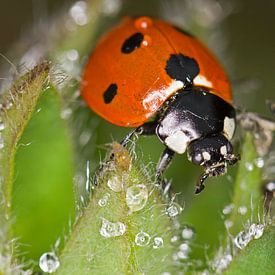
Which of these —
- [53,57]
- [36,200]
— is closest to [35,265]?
[36,200]

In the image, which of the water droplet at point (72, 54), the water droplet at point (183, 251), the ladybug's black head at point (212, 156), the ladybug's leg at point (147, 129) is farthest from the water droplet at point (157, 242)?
the water droplet at point (72, 54)

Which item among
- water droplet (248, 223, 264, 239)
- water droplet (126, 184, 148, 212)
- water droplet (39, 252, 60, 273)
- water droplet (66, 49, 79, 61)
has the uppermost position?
water droplet (126, 184, 148, 212)

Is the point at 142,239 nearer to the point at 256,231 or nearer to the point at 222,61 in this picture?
the point at 256,231

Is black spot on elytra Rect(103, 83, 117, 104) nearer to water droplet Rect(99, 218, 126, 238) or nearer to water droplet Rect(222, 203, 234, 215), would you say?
water droplet Rect(222, 203, 234, 215)

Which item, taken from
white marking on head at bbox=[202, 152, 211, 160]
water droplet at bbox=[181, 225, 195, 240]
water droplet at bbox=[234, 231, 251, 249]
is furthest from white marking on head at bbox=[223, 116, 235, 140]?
water droplet at bbox=[234, 231, 251, 249]

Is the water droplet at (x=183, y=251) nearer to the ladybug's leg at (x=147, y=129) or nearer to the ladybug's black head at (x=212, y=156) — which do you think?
the ladybug's black head at (x=212, y=156)

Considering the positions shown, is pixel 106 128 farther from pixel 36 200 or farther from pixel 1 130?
pixel 1 130

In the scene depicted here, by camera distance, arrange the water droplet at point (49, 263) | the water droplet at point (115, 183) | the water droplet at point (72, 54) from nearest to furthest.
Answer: the water droplet at point (115, 183)
the water droplet at point (49, 263)
the water droplet at point (72, 54)
